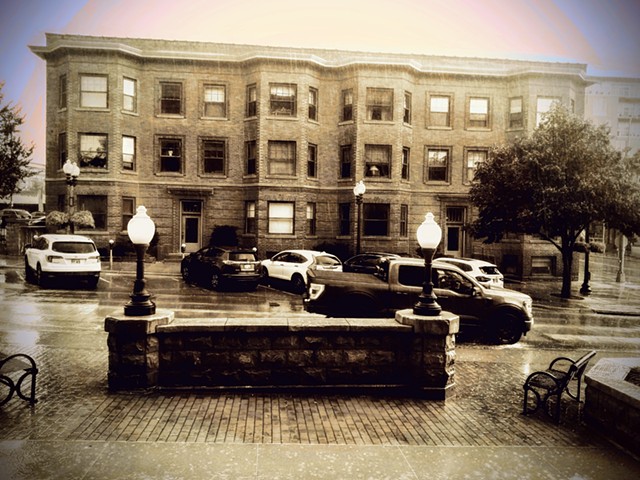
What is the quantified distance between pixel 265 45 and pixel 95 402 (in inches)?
1070

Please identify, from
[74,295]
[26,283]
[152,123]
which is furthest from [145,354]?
[152,123]

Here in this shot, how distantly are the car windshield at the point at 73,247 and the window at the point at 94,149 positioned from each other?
34.9 ft

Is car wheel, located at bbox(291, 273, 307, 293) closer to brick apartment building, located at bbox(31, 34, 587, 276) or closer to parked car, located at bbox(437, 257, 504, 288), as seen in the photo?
parked car, located at bbox(437, 257, 504, 288)

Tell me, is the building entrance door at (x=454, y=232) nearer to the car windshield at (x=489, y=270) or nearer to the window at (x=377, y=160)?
the window at (x=377, y=160)

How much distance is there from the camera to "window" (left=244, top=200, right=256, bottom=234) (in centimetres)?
2860

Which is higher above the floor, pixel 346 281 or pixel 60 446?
pixel 346 281

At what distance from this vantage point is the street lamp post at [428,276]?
Result: 7.85m

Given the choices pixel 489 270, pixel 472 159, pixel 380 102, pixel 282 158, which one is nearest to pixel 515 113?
pixel 472 159

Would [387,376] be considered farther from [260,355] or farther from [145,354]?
[145,354]

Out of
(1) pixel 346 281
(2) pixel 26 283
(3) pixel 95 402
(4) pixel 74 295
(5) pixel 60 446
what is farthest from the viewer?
(2) pixel 26 283

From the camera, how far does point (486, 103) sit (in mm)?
30078

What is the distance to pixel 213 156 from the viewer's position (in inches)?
1149

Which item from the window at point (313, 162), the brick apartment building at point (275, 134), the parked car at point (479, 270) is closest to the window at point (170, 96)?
the brick apartment building at point (275, 134)

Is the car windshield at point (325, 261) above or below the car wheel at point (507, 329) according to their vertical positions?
above
